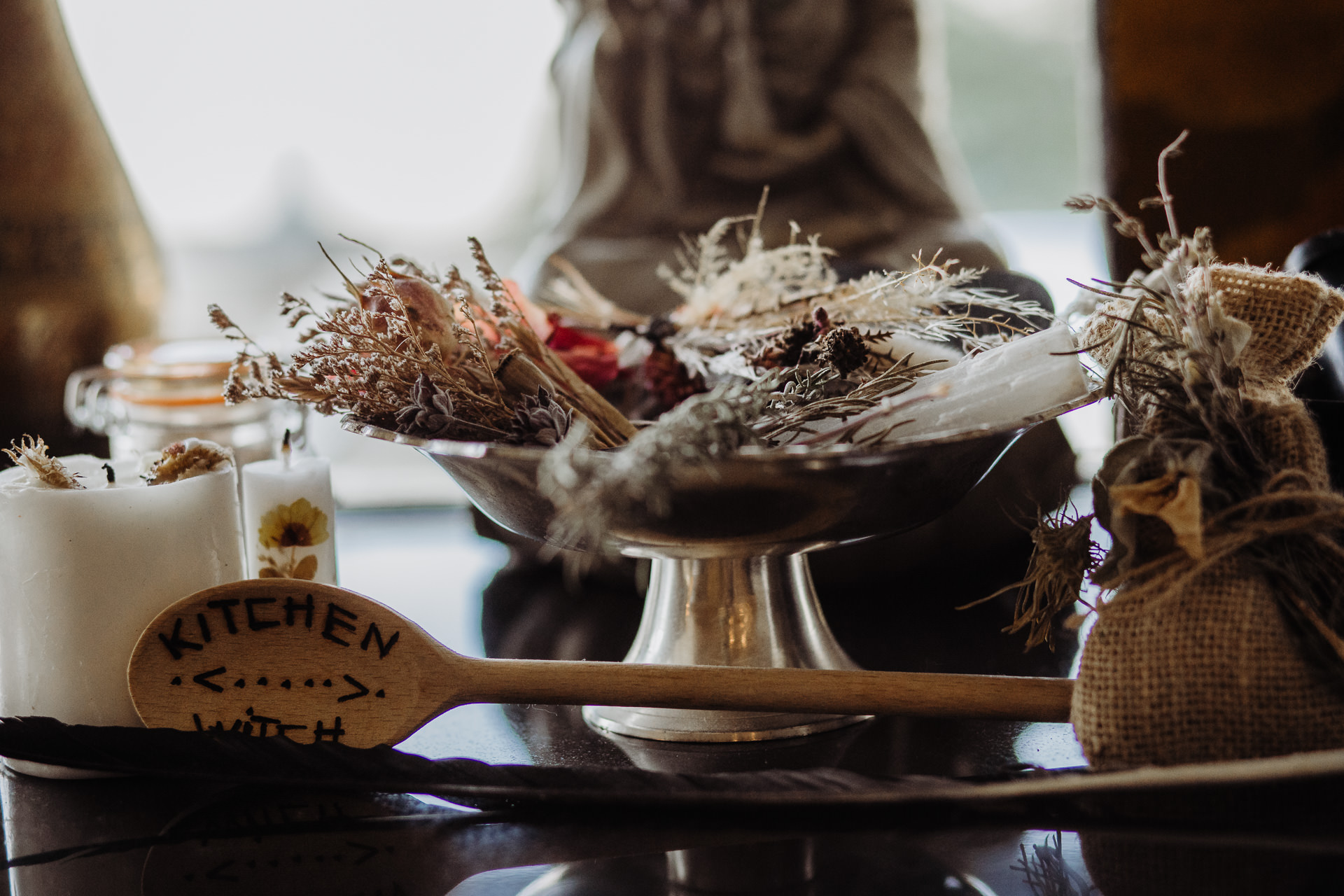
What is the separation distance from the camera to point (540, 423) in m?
0.42

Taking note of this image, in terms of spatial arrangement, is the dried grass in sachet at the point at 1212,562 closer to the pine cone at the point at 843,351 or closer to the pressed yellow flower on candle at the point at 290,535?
the pine cone at the point at 843,351

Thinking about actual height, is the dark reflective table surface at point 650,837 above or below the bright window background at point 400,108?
below

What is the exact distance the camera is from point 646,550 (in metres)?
0.41

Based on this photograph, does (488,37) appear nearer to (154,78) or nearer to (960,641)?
(154,78)

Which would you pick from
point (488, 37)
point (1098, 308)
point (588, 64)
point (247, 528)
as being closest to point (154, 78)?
point (488, 37)

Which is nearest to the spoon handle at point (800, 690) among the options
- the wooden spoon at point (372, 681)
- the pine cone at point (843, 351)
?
the wooden spoon at point (372, 681)

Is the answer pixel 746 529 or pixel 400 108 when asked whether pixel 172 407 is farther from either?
pixel 400 108

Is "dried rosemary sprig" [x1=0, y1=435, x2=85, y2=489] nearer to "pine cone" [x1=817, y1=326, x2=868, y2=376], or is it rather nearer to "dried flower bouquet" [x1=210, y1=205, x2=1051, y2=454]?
"dried flower bouquet" [x1=210, y1=205, x2=1051, y2=454]

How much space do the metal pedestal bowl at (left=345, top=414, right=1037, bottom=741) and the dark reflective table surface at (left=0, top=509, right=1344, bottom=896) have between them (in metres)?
0.03

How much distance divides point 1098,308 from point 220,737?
36 centimetres

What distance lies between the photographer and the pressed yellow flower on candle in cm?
51

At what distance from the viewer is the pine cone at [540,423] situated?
419 millimetres

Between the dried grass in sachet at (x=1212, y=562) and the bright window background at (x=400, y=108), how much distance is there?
2.73 ft

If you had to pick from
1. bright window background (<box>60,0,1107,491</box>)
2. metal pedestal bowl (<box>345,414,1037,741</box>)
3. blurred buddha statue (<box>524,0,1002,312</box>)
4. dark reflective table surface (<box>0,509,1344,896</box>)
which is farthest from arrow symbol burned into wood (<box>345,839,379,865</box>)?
bright window background (<box>60,0,1107,491</box>)
